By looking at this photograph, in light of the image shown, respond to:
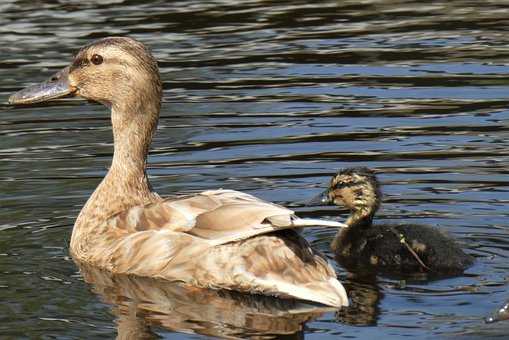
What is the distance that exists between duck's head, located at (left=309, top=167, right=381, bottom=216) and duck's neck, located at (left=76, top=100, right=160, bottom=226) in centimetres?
126

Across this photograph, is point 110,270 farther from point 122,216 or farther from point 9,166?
point 9,166

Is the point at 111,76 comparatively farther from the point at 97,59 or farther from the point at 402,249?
the point at 402,249

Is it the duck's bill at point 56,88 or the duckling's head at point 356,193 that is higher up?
the duck's bill at point 56,88

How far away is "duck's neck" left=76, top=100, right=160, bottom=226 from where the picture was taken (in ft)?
35.6

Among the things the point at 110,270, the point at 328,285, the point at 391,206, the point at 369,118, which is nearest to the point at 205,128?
the point at 369,118

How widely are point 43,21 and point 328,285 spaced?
9.86 m

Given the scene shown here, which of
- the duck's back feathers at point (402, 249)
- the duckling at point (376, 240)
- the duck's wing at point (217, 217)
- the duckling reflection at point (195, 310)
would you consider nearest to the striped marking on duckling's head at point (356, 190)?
the duckling at point (376, 240)

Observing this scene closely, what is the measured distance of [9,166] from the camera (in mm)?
12727

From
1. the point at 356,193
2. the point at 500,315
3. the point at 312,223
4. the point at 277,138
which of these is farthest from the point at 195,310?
the point at 277,138

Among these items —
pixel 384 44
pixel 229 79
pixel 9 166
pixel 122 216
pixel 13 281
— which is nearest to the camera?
pixel 13 281

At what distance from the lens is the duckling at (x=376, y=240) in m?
9.95

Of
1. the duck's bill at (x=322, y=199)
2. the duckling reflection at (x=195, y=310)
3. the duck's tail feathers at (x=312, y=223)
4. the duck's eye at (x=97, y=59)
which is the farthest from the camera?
the duck's eye at (x=97, y=59)

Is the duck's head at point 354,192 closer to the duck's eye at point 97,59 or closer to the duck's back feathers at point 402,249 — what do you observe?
the duck's back feathers at point 402,249

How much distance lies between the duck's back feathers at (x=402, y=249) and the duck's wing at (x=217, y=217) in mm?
1022
